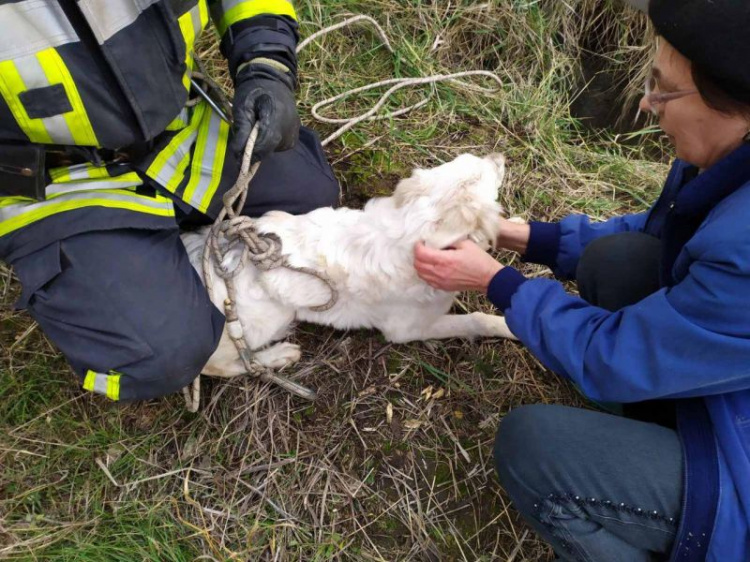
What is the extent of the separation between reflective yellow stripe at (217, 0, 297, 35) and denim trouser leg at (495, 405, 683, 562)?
6.81ft

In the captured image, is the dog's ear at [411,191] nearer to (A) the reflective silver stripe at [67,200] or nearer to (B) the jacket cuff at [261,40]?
(B) the jacket cuff at [261,40]

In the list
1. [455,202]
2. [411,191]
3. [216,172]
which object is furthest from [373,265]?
[216,172]

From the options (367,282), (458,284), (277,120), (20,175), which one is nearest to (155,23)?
(277,120)

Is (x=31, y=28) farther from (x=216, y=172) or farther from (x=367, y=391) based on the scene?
(x=367, y=391)

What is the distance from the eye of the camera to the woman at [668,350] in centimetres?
143

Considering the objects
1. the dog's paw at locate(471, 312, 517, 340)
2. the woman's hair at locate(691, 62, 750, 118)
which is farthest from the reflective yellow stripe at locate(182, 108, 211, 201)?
the woman's hair at locate(691, 62, 750, 118)

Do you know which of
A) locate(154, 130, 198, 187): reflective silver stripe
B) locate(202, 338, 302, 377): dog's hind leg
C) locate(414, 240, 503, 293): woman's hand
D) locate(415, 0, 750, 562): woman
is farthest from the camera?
locate(202, 338, 302, 377): dog's hind leg

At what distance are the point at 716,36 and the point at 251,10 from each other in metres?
1.88

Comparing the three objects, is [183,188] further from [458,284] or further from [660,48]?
[660,48]

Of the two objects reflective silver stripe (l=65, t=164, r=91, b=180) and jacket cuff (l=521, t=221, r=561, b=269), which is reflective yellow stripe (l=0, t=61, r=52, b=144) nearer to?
reflective silver stripe (l=65, t=164, r=91, b=180)

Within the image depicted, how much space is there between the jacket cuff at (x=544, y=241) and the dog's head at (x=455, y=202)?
32cm

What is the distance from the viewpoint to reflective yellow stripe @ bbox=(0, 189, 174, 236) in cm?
213

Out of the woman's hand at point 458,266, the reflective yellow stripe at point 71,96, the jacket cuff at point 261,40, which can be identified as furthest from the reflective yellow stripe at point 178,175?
the woman's hand at point 458,266

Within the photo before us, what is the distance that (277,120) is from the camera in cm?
228
